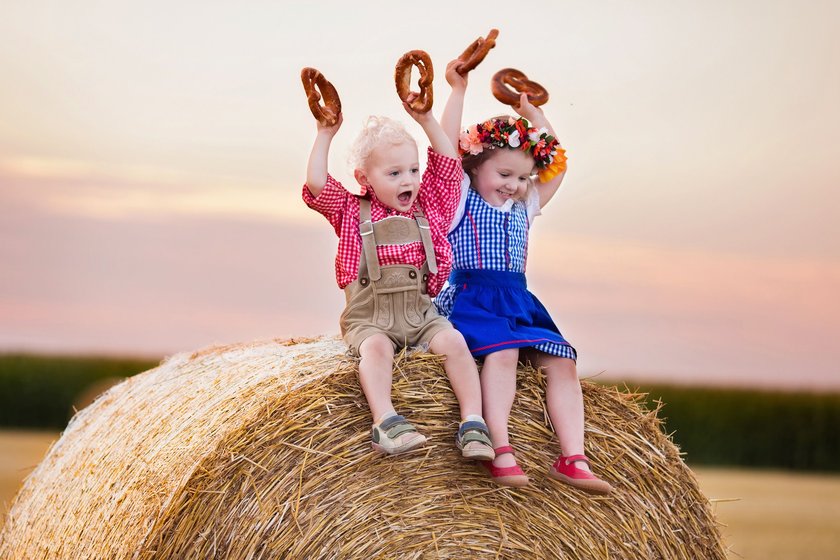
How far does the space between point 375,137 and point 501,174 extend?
2.25 ft

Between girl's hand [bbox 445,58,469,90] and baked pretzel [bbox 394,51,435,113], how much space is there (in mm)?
302

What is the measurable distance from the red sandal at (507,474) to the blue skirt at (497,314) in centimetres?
42

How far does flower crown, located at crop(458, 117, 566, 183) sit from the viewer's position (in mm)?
4715

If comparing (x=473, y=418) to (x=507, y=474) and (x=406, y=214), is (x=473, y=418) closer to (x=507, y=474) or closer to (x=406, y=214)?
(x=507, y=474)

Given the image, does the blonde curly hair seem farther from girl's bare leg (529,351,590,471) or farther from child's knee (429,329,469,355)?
girl's bare leg (529,351,590,471)

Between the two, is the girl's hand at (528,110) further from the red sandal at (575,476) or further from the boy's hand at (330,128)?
the red sandal at (575,476)

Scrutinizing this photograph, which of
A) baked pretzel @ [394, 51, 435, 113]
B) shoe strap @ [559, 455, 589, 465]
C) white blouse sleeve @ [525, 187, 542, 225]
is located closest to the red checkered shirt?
baked pretzel @ [394, 51, 435, 113]

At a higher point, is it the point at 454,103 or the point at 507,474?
the point at 454,103

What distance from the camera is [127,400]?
5.45 metres

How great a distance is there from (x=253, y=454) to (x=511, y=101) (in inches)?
90.4

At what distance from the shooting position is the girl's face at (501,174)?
4750mm

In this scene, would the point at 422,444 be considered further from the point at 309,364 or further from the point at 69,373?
the point at 69,373

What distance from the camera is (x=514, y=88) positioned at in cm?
534

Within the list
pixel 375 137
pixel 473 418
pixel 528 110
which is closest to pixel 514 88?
pixel 528 110
